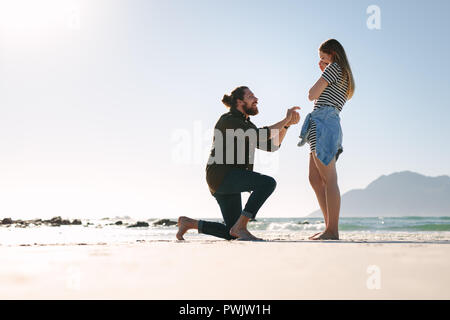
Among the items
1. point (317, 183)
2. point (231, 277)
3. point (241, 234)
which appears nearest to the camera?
point (231, 277)

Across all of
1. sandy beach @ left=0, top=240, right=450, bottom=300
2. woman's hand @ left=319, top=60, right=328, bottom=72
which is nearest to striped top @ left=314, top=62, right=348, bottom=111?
woman's hand @ left=319, top=60, right=328, bottom=72

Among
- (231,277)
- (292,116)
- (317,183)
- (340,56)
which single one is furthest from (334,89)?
(231,277)

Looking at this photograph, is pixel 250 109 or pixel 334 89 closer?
pixel 334 89

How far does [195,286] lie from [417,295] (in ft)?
2.29

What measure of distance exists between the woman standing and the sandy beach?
6.43 feet

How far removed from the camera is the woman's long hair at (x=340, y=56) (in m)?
4.62

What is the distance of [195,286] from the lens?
1.54m

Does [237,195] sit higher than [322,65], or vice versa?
[322,65]

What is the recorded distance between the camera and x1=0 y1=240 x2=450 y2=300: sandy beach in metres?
1.40

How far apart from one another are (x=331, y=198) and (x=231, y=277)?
292 centimetres

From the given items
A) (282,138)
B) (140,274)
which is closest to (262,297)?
(140,274)

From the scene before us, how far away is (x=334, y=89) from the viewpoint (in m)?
4.61

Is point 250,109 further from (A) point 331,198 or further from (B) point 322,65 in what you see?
(A) point 331,198
